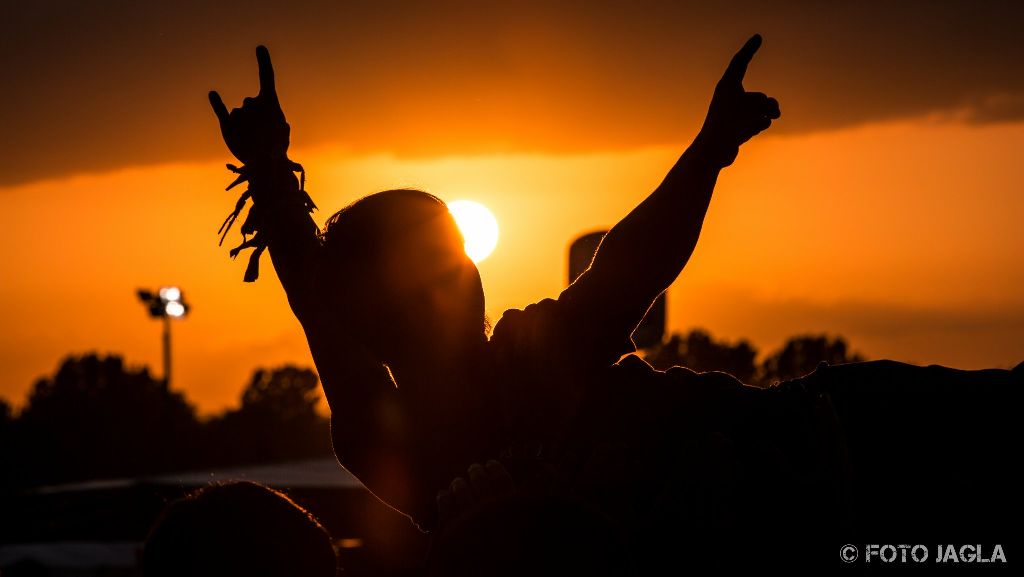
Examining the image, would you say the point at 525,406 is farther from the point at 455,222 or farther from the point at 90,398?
the point at 90,398

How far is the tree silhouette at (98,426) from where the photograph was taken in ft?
258

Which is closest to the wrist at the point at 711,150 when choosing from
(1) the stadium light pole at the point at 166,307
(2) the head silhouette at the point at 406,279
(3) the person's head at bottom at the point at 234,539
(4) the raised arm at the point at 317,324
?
(2) the head silhouette at the point at 406,279

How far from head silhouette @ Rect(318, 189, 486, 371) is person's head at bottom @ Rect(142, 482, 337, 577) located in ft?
1.19

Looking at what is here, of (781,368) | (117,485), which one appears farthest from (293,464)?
(781,368)

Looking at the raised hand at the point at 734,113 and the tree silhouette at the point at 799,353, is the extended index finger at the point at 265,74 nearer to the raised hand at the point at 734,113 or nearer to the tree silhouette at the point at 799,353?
the raised hand at the point at 734,113

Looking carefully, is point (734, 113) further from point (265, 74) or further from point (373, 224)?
point (265, 74)

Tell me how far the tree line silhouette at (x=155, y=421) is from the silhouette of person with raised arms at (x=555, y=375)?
6499cm

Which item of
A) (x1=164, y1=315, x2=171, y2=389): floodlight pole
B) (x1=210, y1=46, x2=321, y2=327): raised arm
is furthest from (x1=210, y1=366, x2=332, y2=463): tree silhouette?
(x1=210, y1=46, x2=321, y2=327): raised arm

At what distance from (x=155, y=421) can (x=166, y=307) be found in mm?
55990

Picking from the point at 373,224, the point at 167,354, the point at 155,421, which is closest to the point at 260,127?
the point at 373,224

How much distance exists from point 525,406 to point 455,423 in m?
0.20

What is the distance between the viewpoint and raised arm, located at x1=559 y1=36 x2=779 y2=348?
214 centimetres

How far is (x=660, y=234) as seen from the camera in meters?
2.13

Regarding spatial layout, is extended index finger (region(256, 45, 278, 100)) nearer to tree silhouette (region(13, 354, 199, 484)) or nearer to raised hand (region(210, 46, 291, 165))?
raised hand (region(210, 46, 291, 165))
